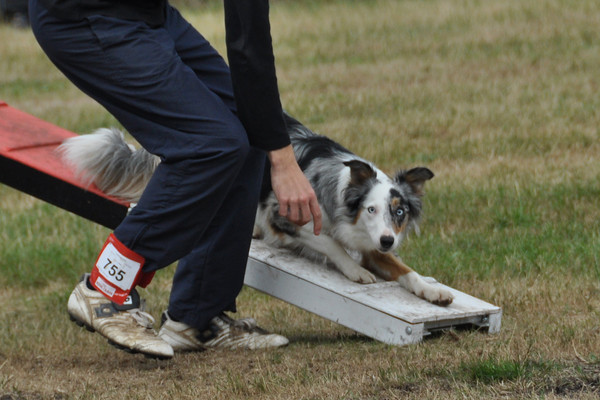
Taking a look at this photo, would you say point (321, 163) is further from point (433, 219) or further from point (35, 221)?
point (35, 221)

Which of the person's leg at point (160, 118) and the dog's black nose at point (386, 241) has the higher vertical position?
the person's leg at point (160, 118)

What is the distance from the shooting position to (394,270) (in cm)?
478

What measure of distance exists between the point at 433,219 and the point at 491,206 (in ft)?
1.47

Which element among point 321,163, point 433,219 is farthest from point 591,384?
point 433,219

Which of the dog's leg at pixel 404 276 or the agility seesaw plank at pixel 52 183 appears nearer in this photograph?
the dog's leg at pixel 404 276

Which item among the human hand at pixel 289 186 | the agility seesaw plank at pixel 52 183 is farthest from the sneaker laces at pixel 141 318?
the human hand at pixel 289 186

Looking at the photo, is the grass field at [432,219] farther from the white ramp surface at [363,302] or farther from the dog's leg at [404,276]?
the dog's leg at [404,276]

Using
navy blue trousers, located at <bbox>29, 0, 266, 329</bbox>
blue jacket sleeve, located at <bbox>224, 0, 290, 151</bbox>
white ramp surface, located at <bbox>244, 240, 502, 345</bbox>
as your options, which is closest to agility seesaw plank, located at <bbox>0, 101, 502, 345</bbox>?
white ramp surface, located at <bbox>244, 240, 502, 345</bbox>

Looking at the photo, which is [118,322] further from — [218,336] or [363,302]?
[363,302]

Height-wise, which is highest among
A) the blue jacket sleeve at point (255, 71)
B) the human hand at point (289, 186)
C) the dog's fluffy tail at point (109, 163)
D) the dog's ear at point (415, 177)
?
the blue jacket sleeve at point (255, 71)

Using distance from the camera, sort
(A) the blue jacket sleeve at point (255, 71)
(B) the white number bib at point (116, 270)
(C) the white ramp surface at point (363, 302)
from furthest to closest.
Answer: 1. (C) the white ramp surface at point (363, 302)
2. (B) the white number bib at point (116, 270)
3. (A) the blue jacket sleeve at point (255, 71)

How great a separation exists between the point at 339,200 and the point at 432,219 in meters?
2.23

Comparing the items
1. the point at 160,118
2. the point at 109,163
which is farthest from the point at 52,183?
the point at 160,118

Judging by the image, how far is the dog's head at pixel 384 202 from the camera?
14.9ft
